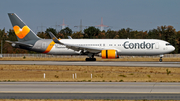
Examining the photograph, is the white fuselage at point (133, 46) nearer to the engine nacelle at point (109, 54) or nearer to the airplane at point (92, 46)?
the airplane at point (92, 46)

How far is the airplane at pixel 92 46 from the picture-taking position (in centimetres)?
4653

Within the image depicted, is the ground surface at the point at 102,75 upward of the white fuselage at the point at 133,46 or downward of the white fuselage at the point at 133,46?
downward

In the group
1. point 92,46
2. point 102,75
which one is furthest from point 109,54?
point 102,75

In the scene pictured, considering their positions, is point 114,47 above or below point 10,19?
below

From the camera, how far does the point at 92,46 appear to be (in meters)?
48.4

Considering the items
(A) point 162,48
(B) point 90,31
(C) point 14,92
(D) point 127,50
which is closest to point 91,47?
(D) point 127,50

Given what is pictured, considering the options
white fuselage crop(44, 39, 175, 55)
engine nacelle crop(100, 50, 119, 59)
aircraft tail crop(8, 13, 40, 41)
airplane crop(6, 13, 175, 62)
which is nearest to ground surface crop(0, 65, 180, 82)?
engine nacelle crop(100, 50, 119, 59)

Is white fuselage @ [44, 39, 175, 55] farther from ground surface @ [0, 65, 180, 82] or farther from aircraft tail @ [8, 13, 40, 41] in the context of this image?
ground surface @ [0, 65, 180, 82]

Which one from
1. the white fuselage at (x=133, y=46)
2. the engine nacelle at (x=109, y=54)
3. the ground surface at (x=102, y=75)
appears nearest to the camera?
the ground surface at (x=102, y=75)

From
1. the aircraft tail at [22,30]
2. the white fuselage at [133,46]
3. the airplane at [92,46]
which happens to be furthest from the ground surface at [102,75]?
the aircraft tail at [22,30]

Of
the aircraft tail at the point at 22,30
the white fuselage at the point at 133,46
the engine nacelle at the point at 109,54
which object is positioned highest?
the aircraft tail at the point at 22,30

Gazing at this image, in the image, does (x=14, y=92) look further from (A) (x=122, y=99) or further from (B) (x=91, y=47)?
(B) (x=91, y=47)

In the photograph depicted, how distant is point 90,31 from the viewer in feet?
492

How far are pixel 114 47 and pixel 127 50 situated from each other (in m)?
2.61
